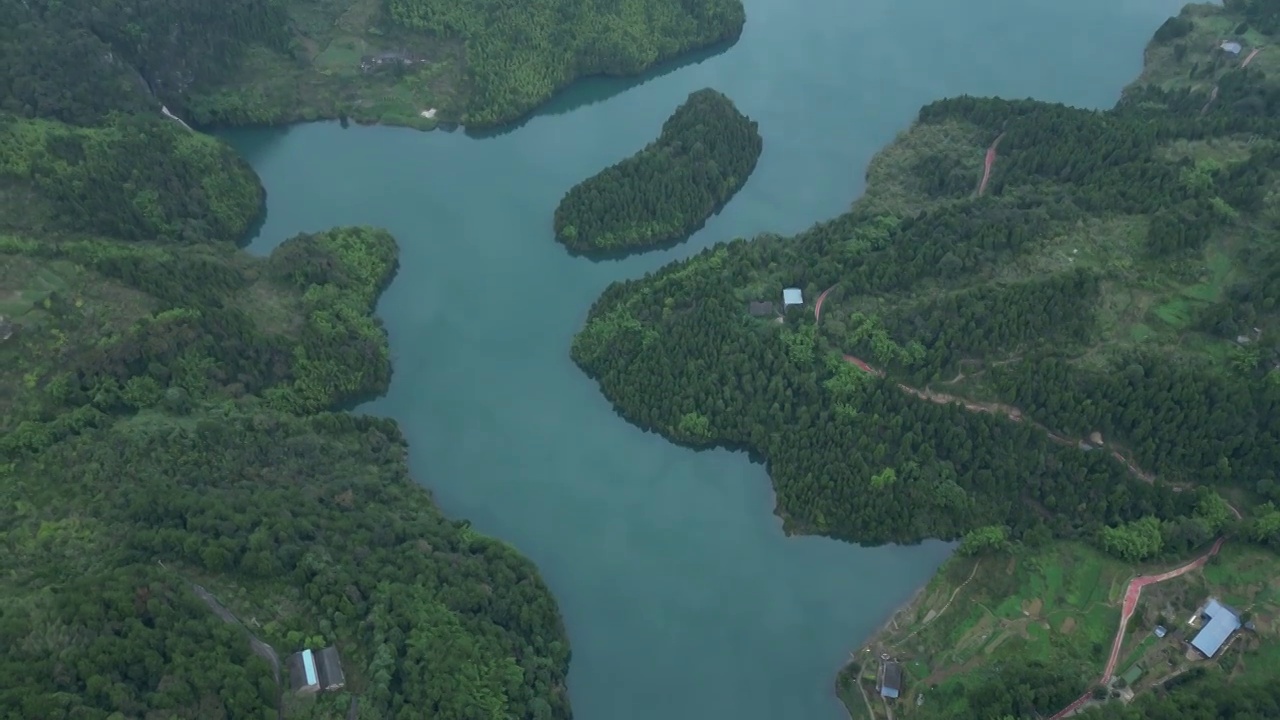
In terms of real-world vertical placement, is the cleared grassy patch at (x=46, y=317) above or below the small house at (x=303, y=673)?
above

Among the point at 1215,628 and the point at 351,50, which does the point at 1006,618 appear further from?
Answer: the point at 351,50

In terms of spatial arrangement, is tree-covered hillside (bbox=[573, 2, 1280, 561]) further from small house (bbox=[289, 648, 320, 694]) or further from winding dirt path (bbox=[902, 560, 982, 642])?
small house (bbox=[289, 648, 320, 694])

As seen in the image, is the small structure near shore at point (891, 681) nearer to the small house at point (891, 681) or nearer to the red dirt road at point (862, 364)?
the small house at point (891, 681)

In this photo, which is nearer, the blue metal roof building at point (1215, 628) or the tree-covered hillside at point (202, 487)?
the tree-covered hillside at point (202, 487)

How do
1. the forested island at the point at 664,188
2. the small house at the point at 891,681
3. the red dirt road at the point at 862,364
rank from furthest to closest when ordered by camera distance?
the forested island at the point at 664,188 → the red dirt road at the point at 862,364 → the small house at the point at 891,681

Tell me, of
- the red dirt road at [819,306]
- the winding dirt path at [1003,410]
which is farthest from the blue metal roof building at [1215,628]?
the red dirt road at [819,306]

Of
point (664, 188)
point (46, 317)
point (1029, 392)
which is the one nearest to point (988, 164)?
point (1029, 392)

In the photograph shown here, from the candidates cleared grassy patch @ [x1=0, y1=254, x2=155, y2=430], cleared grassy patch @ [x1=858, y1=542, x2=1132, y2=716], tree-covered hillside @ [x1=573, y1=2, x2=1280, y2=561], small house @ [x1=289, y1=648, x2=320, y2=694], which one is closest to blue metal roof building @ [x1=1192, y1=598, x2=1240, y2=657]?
cleared grassy patch @ [x1=858, y1=542, x2=1132, y2=716]
